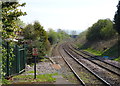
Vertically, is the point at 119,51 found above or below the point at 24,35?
below

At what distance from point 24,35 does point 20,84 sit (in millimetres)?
12662

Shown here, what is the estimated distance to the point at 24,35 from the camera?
76.6 ft

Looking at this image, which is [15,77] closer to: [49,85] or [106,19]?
[49,85]

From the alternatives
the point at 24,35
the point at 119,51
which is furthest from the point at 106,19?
the point at 24,35

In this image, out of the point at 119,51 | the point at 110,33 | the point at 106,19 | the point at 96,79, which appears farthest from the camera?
the point at 106,19

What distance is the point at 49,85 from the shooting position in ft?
36.1

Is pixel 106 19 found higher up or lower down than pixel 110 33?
higher up

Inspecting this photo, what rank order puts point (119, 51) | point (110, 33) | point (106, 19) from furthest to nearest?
1. point (106, 19)
2. point (110, 33)
3. point (119, 51)

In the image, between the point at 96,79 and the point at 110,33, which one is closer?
the point at 96,79

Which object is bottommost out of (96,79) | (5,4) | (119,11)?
(96,79)

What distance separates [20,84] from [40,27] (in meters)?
15.9

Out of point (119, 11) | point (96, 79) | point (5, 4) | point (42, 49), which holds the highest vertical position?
point (119, 11)

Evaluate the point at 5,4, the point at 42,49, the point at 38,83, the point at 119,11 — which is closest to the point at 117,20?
the point at 119,11

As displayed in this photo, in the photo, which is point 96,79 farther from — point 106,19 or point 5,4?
point 106,19
